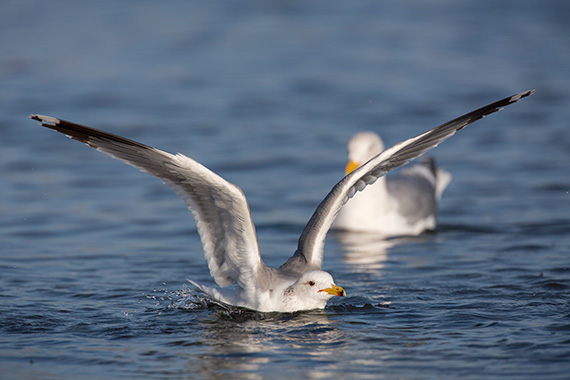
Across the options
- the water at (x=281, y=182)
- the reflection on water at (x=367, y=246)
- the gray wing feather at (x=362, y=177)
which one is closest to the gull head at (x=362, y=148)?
the reflection on water at (x=367, y=246)

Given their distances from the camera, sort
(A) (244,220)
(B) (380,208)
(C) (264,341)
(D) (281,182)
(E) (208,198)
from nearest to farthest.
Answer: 1. (C) (264,341)
2. (A) (244,220)
3. (E) (208,198)
4. (B) (380,208)
5. (D) (281,182)

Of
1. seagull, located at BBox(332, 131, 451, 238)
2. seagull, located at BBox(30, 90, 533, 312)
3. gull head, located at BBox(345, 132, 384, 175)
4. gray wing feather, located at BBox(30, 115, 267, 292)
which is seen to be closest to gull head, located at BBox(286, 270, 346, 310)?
seagull, located at BBox(30, 90, 533, 312)

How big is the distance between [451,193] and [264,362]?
688cm

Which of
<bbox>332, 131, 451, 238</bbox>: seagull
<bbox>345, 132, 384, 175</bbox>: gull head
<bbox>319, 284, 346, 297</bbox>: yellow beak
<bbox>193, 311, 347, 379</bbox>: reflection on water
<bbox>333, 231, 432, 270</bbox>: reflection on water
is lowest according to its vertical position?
<bbox>193, 311, 347, 379</bbox>: reflection on water

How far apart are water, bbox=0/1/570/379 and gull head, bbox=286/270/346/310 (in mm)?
145

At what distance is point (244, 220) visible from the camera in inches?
276

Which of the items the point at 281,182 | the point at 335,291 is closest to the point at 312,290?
the point at 335,291

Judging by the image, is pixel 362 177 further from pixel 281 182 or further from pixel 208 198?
pixel 281 182

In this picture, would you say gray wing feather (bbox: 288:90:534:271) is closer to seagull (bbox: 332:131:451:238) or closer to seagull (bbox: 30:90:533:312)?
seagull (bbox: 30:90:533:312)

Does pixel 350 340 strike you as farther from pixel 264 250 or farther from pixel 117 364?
pixel 264 250

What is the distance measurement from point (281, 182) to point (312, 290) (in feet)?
17.7

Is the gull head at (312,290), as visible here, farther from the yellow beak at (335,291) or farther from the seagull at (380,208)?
the seagull at (380,208)

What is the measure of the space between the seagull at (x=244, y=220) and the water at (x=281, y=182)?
0.75 ft

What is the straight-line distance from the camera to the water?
6.71m
